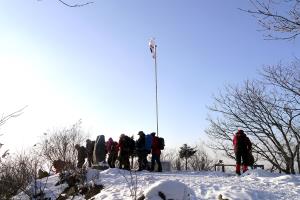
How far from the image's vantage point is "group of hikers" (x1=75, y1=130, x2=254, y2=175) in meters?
17.6

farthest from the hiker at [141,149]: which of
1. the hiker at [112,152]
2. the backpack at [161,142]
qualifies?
the hiker at [112,152]

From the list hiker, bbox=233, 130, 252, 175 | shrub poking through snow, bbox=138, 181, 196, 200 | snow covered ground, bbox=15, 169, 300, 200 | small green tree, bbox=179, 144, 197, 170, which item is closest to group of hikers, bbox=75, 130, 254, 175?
hiker, bbox=233, 130, 252, 175

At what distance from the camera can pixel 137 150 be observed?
20.6 metres

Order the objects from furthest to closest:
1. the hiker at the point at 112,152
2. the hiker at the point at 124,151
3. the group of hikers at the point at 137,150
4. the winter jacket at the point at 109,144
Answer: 1. the winter jacket at the point at 109,144
2. the hiker at the point at 112,152
3. the hiker at the point at 124,151
4. the group of hikers at the point at 137,150

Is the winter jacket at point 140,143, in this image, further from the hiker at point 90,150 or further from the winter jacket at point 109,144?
→ the hiker at point 90,150

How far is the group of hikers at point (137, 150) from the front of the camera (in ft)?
57.7

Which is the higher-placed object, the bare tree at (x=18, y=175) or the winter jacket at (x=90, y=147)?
the winter jacket at (x=90, y=147)

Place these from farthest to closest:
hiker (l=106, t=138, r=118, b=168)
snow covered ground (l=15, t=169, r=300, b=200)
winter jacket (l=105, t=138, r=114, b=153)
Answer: winter jacket (l=105, t=138, r=114, b=153) < hiker (l=106, t=138, r=118, b=168) < snow covered ground (l=15, t=169, r=300, b=200)

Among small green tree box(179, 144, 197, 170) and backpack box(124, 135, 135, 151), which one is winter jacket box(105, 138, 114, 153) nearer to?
backpack box(124, 135, 135, 151)

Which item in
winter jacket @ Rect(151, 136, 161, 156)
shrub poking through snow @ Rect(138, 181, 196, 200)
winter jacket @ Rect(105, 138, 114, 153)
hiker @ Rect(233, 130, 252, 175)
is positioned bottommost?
shrub poking through snow @ Rect(138, 181, 196, 200)

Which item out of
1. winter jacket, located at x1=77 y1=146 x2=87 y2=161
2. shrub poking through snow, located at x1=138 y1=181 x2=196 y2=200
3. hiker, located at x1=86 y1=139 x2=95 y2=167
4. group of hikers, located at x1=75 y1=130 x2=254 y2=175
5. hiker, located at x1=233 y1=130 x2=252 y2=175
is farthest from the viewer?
winter jacket, located at x1=77 y1=146 x2=87 y2=161

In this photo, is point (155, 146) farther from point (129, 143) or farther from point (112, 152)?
point (112, 152)

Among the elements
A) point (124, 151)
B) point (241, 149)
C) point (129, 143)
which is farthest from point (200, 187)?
point (129, 143)

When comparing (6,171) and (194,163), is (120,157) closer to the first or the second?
(6,171)
